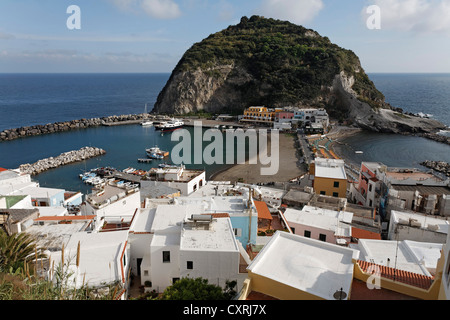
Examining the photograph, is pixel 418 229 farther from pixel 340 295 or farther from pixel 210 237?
pixel 340 295

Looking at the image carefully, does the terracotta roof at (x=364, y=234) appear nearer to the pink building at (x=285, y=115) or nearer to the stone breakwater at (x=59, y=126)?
the pink building at (x=285, y=115)

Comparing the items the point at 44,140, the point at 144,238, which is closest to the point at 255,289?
the point at 144,238

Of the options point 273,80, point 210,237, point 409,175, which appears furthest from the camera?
point 273,80

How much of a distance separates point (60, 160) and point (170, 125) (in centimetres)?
2408

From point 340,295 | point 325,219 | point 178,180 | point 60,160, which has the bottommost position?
point 60,160

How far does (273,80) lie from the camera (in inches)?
2724

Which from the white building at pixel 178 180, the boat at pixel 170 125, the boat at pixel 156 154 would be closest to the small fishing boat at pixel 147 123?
the boat at pixel 170 125

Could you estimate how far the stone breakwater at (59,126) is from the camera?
172 feet

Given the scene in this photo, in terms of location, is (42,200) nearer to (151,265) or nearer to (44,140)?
(151,265)

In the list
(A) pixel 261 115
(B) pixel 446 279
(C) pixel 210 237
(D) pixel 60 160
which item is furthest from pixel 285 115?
(B) pixel 446 279

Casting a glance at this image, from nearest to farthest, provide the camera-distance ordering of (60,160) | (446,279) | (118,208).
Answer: (446,279), (118,208), (60,160)

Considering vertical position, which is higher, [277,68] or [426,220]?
[277,68]

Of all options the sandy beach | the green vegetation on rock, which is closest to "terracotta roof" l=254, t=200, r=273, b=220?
the sandy beach

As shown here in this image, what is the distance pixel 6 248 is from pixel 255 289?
6.64 m
